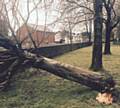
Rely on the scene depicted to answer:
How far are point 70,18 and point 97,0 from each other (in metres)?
3.88

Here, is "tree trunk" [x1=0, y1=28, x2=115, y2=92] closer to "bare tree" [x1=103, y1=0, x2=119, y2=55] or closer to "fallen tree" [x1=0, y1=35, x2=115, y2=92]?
"fallen tree" [x1=0, y1=35, x2=115, y2=92]

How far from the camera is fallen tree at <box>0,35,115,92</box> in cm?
756

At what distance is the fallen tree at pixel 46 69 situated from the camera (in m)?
7.56

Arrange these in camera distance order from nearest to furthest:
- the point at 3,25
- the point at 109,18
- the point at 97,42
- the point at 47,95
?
the point at 47,95 < the point at 97,42 < the point at 3,25 < the point at 109,18

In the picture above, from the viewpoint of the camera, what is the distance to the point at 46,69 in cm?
856

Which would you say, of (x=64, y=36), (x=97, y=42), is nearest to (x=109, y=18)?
(x=64, y=36)

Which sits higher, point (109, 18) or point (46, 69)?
point (109, 18)

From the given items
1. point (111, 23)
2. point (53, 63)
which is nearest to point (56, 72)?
point (53, 63)

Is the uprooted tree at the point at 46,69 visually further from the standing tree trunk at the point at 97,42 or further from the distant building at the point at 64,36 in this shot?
the distant building at the point at 64,36

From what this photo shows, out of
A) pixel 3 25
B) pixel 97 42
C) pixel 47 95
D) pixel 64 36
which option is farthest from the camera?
pixel 64 36

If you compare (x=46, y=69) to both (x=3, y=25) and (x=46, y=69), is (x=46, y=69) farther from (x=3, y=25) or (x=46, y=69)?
(x=3, y=25)

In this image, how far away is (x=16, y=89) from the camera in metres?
8.48

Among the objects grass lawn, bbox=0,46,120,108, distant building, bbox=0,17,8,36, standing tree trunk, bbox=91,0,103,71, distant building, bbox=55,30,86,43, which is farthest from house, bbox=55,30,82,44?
grass lawn, bbox=0,46,120,108

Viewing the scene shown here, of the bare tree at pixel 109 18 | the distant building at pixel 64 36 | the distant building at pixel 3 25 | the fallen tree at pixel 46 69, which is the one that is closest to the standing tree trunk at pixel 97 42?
the fallen tree at pixel 46 69
